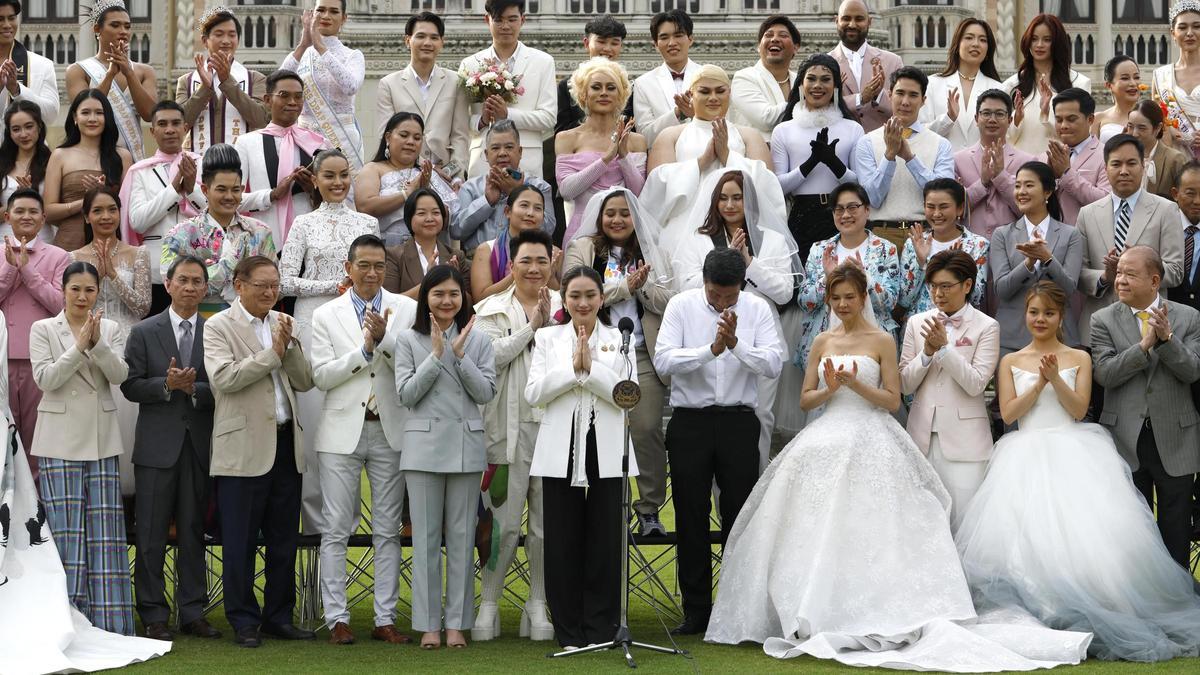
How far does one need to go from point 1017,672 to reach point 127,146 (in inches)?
287

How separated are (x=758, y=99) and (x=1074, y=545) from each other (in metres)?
4.32

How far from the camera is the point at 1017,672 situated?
8.43 metres

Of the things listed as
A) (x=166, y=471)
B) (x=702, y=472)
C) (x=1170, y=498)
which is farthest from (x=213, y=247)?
(x=1170, y=498)

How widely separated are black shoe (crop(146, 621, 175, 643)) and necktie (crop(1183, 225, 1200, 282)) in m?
6.46

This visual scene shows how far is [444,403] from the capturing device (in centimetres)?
933

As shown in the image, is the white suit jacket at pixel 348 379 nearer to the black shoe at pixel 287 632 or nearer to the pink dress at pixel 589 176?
the black shoe at pixel 287 632

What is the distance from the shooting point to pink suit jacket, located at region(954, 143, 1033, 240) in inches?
437

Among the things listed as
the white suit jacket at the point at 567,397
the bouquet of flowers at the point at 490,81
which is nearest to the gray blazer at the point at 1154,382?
the white suit jacket at the point at 567,397

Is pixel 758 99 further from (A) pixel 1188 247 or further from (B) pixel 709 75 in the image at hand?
(A) pixel 1188 247

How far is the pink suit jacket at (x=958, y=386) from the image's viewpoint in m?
9.72

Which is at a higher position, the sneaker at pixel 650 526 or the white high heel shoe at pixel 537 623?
the sneaker at pixel 650 526

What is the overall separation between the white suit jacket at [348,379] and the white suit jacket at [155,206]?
64.6 inches

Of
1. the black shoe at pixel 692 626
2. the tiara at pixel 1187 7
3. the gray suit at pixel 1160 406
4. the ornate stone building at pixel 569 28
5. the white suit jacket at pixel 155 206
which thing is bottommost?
the black shoe at pixel 692 626

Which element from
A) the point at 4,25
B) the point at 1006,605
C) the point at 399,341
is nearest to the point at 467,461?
the point at 399,341
